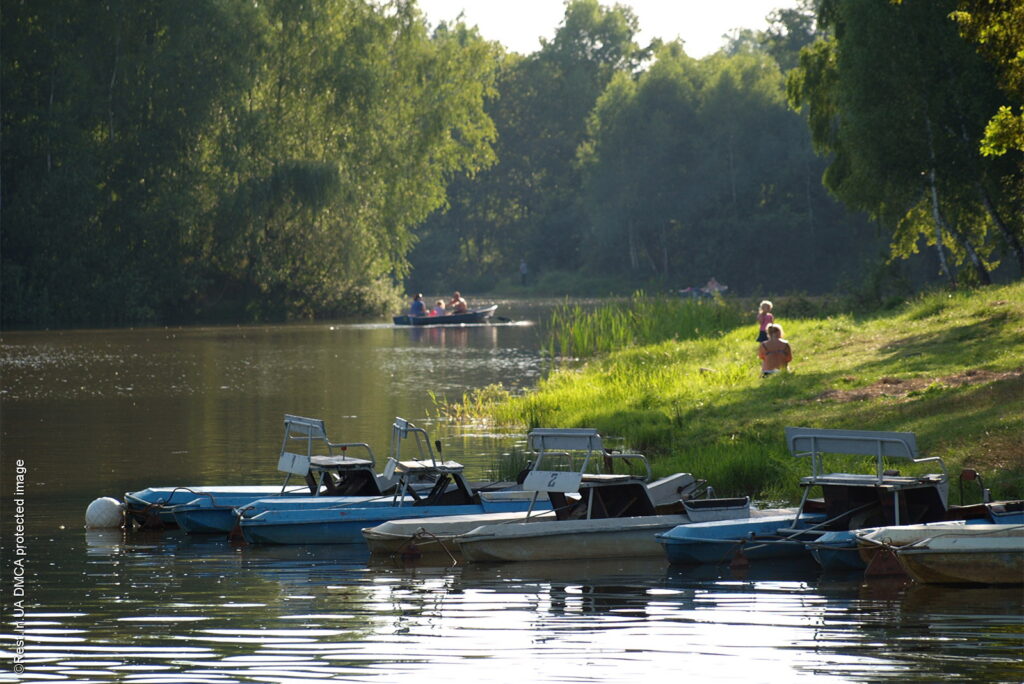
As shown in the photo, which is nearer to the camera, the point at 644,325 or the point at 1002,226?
the point at 1002,226

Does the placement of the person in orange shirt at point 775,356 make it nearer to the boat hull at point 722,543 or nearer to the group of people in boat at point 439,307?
the boat hull at point 722,543

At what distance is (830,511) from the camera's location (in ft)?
50.8

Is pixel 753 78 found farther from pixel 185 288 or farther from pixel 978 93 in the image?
pixel 978 93

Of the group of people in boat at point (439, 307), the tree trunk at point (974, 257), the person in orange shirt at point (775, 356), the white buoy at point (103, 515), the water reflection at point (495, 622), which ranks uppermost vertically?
the tree trunk at point (974, 257)

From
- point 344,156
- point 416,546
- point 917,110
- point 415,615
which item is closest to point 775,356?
point 416,546

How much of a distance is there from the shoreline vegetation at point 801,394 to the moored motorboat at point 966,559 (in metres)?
3.41

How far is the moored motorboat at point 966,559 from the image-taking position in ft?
43.6

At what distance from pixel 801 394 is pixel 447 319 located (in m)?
47.8

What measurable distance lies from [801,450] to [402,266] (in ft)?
224

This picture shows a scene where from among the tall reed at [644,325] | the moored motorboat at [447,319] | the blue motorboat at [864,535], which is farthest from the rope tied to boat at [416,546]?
the moored motorboat at [447,319]

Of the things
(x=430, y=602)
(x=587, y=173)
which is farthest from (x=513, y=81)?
(x=430, y=602)

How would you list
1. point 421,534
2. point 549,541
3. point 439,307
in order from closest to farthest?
point 549,541
point 421,534
point 439,307

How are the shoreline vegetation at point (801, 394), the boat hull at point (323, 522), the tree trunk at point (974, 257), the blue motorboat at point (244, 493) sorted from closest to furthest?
the boat hull at point (323, 522) < the blue motorboat at point (244, 493) < the shoreline vegetation at point (801, 394) < the tree trunk at point (974, 257)

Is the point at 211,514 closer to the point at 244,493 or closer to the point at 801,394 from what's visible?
the point at 244,493
